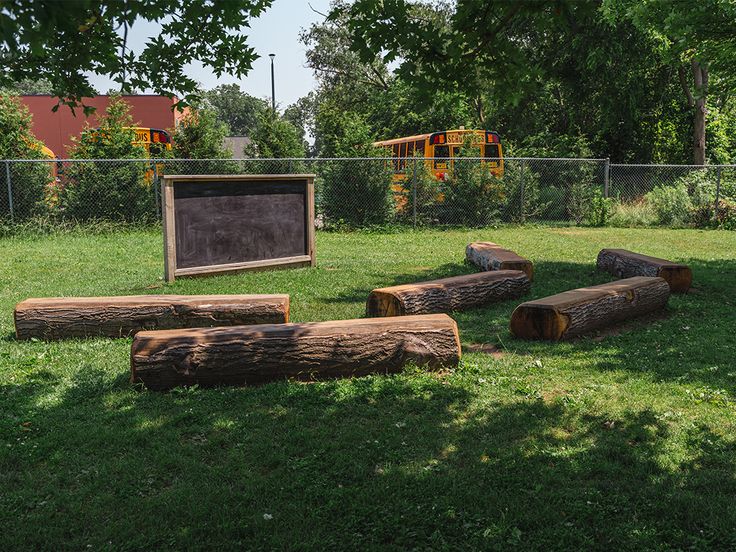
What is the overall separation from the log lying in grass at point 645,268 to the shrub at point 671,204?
10296 mm

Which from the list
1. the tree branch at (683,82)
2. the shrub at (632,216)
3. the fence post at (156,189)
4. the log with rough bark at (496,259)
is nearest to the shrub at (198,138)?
the fence post at (156,189)

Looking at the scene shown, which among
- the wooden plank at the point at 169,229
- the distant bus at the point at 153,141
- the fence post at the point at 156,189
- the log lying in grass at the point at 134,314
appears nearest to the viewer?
the log lying in grass at the point at 134,314

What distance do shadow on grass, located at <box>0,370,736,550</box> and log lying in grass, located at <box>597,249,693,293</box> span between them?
203 inches

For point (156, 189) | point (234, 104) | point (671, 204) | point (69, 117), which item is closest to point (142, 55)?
point (156, 189)

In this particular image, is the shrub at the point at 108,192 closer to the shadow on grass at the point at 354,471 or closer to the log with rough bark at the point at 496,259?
the log with rough bark at the point at 496,259

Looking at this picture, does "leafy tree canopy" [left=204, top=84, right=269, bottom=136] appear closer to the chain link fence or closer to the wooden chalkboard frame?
the chain link fence

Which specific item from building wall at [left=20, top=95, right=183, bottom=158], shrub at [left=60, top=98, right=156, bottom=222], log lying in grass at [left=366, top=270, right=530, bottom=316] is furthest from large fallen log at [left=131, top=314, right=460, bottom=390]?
building wall at [left=20, top=95, right=183, bottom=158]

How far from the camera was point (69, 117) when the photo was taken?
116ft

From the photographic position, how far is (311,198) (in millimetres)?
11859

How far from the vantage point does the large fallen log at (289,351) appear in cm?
533

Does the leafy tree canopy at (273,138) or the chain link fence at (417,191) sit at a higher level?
the leafy tree canopy at (273,138)

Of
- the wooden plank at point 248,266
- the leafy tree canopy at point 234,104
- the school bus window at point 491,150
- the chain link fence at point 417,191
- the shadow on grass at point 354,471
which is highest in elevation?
the leafy tree canopy at point 234,104

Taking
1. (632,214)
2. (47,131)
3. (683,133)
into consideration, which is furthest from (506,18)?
(47,131)

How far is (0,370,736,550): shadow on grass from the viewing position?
3414mm
